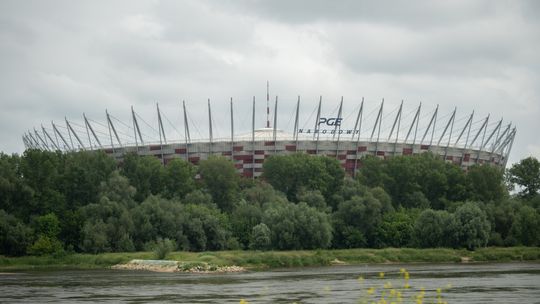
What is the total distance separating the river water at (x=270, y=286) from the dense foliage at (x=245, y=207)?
506 inches

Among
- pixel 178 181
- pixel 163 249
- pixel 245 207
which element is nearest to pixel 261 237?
pixel 163 249

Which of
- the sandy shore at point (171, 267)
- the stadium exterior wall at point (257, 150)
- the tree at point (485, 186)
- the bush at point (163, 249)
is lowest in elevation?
the sandy shore at point (171, 267)

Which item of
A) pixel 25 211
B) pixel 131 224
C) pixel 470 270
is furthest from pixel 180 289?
pixel 25 211

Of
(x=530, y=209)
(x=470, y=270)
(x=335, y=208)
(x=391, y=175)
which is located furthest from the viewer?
(x=391, y=175)

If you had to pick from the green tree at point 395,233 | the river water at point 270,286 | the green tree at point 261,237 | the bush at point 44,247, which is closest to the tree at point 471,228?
the green tree at point 395,233

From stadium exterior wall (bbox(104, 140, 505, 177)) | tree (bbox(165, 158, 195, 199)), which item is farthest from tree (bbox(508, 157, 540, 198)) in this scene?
tree (bbox(165, 158, 195, 199))

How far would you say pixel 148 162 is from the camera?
107 meters

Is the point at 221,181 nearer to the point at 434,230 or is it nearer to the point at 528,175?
the point at 434,230

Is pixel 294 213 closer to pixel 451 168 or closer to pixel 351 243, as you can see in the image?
pixel 351 243

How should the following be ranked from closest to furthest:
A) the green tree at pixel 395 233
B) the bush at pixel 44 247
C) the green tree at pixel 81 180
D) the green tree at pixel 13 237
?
the green tree at pixel 13 237, the bush at pixel 44 247, the green tree at pixel 395 233, the green tree at pixel 81 180

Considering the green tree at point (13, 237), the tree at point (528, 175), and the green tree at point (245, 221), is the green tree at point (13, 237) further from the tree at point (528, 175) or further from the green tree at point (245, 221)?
the tree at point (528, 175)

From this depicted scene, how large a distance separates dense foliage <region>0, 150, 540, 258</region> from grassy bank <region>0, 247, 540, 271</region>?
1915 mm

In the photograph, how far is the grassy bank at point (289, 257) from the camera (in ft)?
252

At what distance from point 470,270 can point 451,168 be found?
4678 cm
